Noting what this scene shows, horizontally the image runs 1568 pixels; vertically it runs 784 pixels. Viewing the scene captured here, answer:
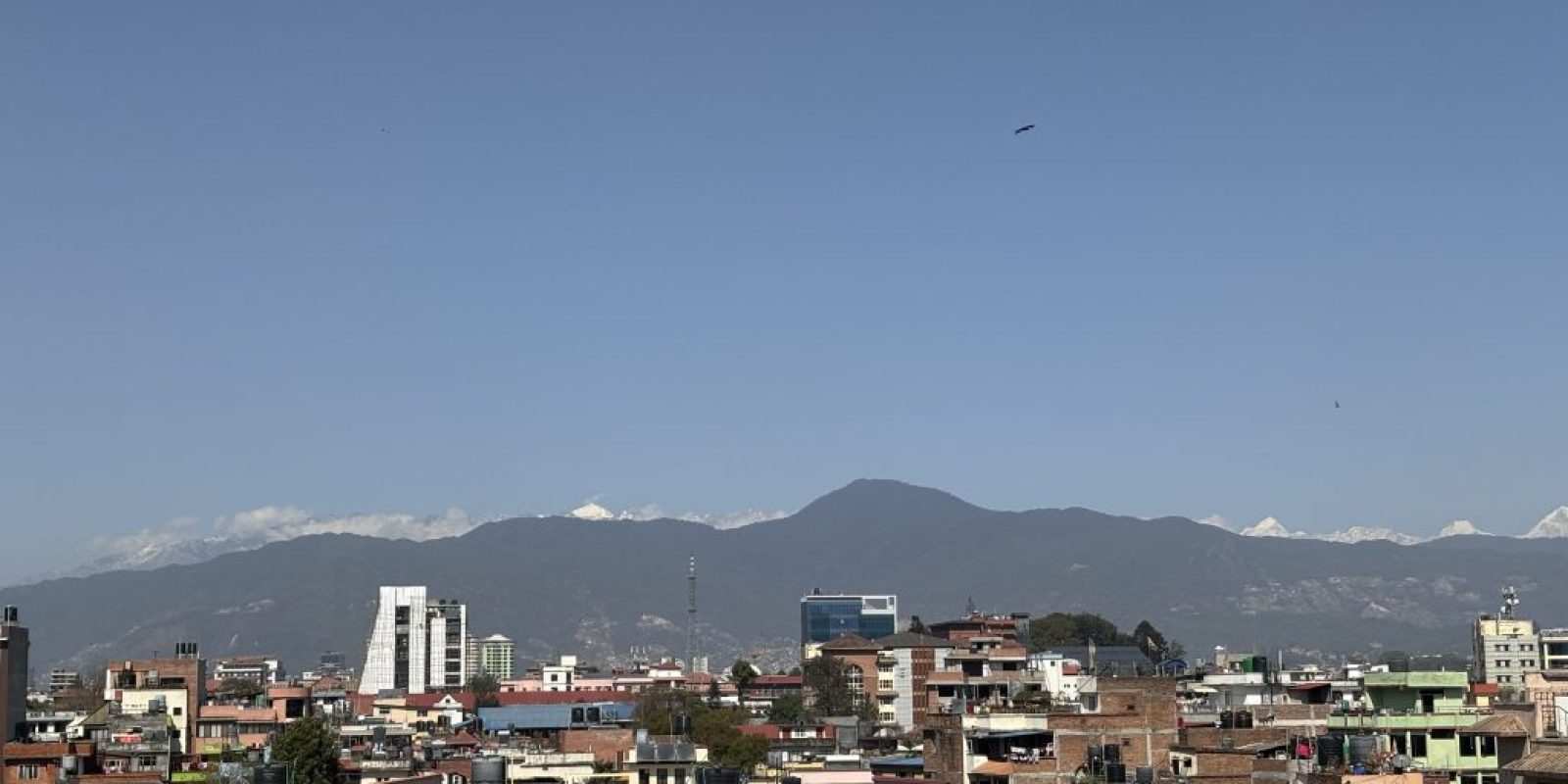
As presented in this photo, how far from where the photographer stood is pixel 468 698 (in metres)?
158

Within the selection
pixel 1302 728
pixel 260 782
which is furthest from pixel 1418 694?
pixel 260 782

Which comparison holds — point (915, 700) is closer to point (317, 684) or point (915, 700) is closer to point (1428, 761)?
point (317, 684)

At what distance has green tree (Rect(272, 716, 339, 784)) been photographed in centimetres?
7050

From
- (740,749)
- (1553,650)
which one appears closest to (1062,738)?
(740,749)

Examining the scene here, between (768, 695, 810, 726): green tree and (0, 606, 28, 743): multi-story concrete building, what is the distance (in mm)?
60216

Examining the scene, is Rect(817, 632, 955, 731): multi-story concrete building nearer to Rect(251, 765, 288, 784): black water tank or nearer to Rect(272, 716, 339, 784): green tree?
Rect(272, 716, 339, 784): green tree

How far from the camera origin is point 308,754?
235ft

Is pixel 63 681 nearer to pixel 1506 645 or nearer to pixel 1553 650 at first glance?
pixel 1506 645

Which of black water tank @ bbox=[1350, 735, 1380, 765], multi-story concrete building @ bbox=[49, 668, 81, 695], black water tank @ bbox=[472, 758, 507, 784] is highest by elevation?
multi-story concrete building @ bbox=[49, 668, 81, 695]

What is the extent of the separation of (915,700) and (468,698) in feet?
114

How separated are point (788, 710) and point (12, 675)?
70719 millimetres

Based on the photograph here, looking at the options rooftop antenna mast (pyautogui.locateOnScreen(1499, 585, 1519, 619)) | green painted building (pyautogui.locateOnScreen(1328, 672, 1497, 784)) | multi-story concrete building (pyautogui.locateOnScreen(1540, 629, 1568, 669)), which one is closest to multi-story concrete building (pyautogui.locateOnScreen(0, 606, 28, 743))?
green painted building (pyautogui.locateOnScreen(1328, 672, 1497, 784))

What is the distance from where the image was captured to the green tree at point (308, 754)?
70500 mm

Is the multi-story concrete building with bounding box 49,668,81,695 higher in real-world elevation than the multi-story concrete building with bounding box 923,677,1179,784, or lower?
higher
